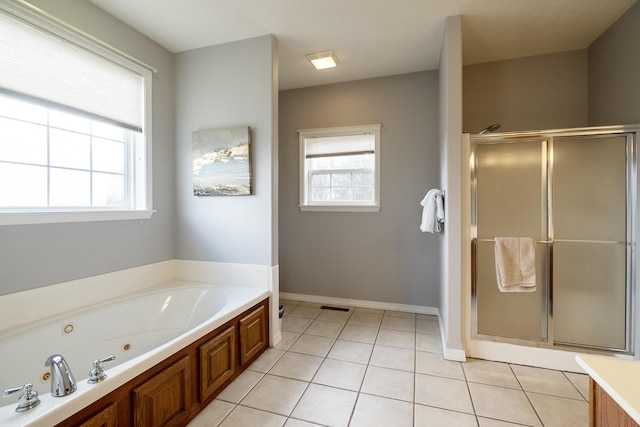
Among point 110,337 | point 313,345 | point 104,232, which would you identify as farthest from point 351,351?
point 104,232

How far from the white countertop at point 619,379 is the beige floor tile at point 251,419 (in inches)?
57.4

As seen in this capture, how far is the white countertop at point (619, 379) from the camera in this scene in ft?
2.34

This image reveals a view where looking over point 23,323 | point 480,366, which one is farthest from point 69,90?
point 480,366

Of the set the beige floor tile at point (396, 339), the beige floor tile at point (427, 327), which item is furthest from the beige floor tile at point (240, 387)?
the beige floor tile at point (427, 327)

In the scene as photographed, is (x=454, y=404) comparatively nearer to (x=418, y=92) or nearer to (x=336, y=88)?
(x=418, y=92)

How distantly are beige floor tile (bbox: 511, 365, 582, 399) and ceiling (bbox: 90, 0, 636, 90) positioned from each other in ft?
9.01

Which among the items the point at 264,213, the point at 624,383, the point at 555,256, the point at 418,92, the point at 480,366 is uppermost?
the point at 418,92

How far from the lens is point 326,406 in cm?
171

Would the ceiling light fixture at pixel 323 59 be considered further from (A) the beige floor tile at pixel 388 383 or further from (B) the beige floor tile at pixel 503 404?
(B) the beige floor tile at pixel 503 404

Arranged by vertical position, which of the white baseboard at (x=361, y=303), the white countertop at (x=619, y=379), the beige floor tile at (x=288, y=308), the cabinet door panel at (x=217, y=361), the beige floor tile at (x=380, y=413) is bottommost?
the beige floor tile at (x=380, y=413)

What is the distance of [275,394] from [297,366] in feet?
1.13

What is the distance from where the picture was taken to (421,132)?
10.3ft

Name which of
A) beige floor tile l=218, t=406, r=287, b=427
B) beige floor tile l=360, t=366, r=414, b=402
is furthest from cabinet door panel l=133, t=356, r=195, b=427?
beige floor tile l=360, t=366, r=414, b=402

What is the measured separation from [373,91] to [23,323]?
360 cm
